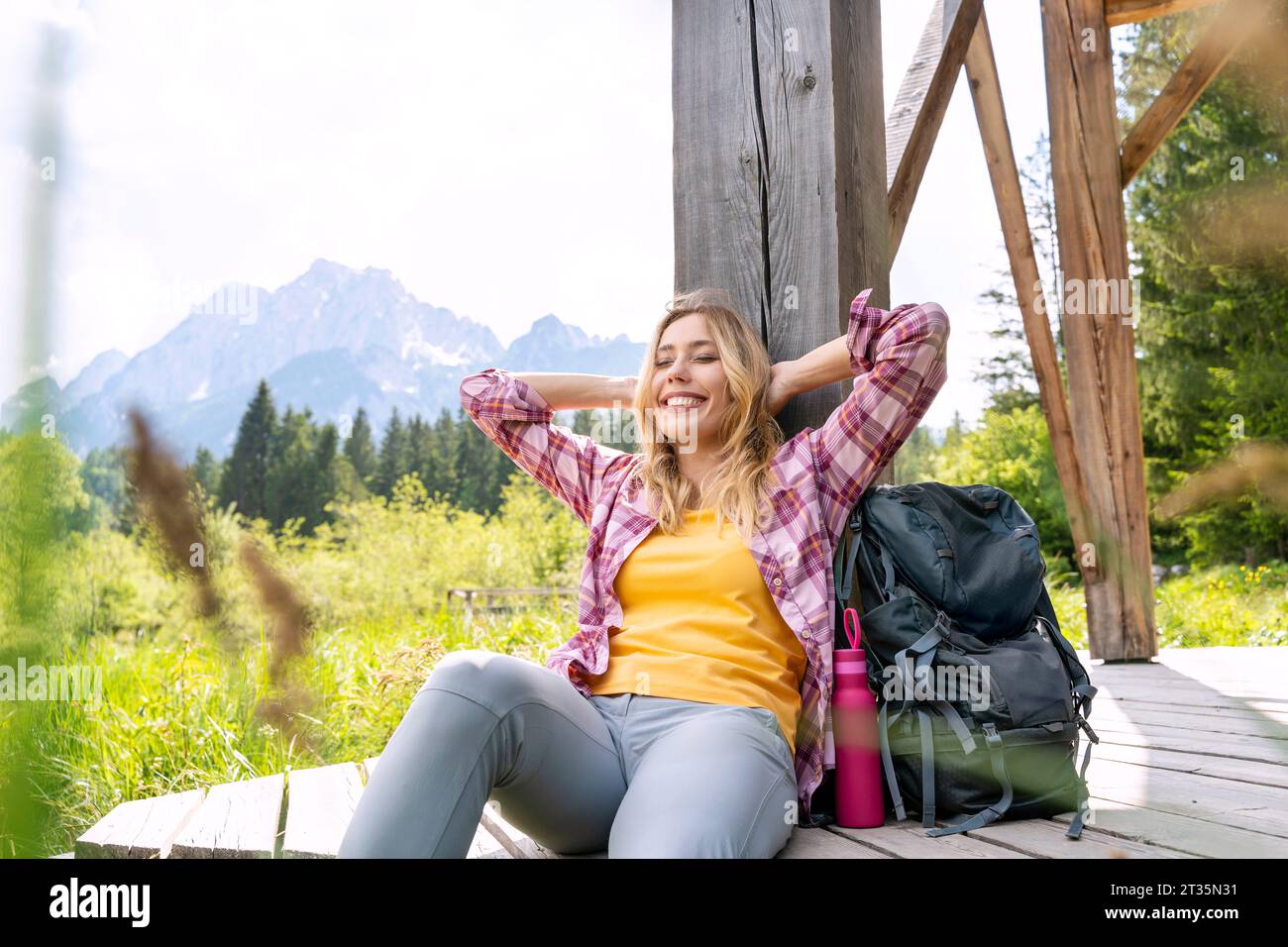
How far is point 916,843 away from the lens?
1.53 m

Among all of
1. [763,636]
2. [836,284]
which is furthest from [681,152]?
[763,636]

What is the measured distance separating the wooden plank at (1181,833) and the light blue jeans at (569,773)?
1.87 feet

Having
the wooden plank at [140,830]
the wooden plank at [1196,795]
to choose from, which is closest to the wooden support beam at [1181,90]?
the wooden plank at [1196,795]

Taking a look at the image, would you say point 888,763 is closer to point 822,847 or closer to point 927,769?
point 927,769

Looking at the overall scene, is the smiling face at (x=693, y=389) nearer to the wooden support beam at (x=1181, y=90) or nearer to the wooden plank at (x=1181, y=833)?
the wooden plank at (x=1181, y=833)

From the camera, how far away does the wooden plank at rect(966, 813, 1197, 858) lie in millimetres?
1442

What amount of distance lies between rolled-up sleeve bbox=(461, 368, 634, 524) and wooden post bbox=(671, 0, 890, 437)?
393 mm

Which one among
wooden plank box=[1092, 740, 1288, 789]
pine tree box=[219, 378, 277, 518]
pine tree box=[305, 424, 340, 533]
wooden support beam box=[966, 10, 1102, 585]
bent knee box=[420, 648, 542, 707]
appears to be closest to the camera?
bent knee box=[420, 648, 542, 707]

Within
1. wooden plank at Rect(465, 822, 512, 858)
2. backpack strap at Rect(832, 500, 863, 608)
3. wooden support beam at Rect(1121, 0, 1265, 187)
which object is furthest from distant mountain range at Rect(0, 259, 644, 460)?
wooden plank at Rect(465, 822, 512, 858)

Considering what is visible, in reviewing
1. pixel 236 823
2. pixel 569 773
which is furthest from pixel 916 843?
pixel 236 823

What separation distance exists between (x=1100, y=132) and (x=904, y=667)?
10.2 ft

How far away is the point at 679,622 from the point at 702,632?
1.7 inches

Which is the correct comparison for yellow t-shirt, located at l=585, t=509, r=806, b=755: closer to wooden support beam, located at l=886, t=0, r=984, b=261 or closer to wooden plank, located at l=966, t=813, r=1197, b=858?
wooden plank, located at l=966, t=813, r=1197, b=858

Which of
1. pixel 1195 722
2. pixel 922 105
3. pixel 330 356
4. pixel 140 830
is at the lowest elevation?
pixel 1195 722
